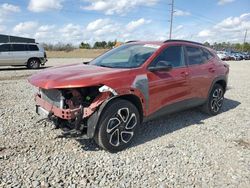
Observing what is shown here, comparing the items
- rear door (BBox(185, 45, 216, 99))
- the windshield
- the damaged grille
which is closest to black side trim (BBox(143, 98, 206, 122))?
rear door (BBox(185, 45, 216, 99))

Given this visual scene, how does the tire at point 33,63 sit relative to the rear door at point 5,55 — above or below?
below

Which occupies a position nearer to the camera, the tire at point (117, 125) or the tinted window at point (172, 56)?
the tire at point (117, 125)

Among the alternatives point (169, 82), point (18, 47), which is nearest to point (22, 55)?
point (18, 47)

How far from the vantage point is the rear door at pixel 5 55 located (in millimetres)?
16047

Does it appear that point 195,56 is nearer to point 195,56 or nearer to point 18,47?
point 195,56

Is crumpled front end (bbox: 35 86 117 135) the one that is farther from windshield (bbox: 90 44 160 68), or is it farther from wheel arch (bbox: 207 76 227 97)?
wheel arch (bbox: 207 76 227 97)

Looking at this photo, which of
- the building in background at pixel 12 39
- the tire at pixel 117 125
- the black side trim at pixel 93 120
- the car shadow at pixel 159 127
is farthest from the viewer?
the building in background at pixel 12 39

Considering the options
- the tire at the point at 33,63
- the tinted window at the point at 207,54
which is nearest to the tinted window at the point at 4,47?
the tire at the point at 33,63

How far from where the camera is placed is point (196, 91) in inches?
213

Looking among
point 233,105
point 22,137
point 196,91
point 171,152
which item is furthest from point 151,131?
point 233,105

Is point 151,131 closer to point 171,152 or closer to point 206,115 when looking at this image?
point 171,152

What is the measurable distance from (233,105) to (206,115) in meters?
1.60

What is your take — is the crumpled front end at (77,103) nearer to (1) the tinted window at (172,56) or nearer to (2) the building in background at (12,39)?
(1) the tinted window at (172,56)

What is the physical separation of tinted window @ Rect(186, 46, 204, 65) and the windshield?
0.98m
